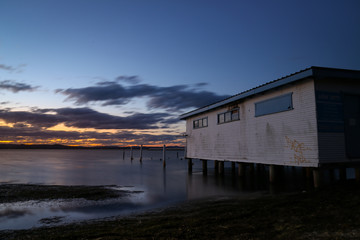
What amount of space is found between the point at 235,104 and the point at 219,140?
12.3 feet

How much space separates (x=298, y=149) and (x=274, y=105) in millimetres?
3250

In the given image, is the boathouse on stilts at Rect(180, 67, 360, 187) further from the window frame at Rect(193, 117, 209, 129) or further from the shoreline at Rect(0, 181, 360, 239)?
the window frame at Rect(193, 117, 209, 129)

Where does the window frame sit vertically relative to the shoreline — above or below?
above

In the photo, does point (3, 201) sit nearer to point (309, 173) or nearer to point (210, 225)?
point (210, 225)

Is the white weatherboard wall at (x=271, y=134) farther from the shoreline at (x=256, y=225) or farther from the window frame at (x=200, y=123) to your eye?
the shoreline at (x=256, y=225)

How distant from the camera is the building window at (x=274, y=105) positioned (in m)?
15.1

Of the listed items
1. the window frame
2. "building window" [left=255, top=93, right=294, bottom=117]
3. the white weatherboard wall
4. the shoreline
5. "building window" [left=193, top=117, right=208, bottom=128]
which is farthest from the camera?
"building window" [left=193, top=117, right=208, bottom=128]

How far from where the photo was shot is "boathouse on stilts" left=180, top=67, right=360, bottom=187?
43.9 feet

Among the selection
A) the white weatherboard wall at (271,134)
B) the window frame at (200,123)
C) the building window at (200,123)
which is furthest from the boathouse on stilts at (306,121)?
the building window at (200,123)

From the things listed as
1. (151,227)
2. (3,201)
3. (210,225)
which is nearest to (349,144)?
(210,225)

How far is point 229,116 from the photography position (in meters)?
21.0

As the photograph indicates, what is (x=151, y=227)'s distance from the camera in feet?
25.6

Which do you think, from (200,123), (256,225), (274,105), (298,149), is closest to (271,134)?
(274,105)

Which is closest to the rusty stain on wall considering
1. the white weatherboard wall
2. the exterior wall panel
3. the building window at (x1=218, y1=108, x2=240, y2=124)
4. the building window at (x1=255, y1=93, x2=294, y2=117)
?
the white weatherboard wall
